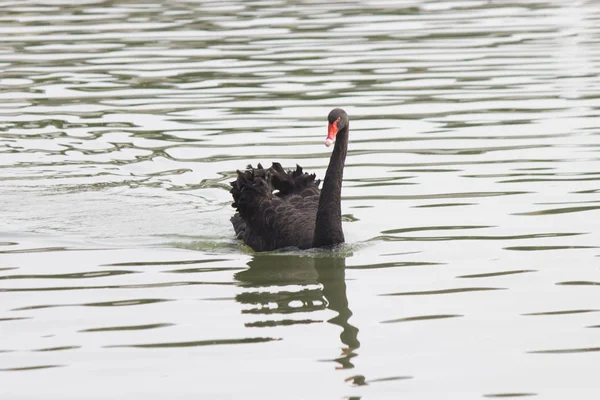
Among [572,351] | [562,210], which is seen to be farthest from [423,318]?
[562,210]

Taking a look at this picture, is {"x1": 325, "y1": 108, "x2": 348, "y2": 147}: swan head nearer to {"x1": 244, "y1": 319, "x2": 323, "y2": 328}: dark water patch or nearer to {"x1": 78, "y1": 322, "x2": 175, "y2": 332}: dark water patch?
{"x1": 244, "y1": 319, "x2": 323, "y2": 328}: dark water patch

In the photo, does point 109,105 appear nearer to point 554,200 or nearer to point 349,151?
point 349,151

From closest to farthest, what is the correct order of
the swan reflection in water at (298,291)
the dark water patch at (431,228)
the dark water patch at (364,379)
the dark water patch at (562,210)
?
the dark water patch at (364,379) < the swan reflection in water at (298,291) < the dark water patch at (431,228) < the dark water patch at (562,210)

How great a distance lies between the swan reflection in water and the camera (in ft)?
21.7

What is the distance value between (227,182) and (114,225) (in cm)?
150

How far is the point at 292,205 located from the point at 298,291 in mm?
1685

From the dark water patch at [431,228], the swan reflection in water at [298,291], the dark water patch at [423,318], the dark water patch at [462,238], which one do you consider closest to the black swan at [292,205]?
the swan reflection in water at [298,291]

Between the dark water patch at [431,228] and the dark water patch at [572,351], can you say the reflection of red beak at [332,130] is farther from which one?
the dark water patch at [572,351]

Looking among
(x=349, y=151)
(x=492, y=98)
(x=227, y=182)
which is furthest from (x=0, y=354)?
(x=492, y=98)

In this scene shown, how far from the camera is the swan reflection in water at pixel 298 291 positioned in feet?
21.7

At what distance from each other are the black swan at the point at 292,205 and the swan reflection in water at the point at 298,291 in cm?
16

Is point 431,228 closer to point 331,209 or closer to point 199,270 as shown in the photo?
point 331,209

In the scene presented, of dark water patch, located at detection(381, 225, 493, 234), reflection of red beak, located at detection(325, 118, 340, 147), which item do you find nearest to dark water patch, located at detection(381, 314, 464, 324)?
reflection of red beak, located at detection(325, 118, 340, 147)

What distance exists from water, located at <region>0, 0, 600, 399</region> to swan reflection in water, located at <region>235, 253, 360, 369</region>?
0.08ft
